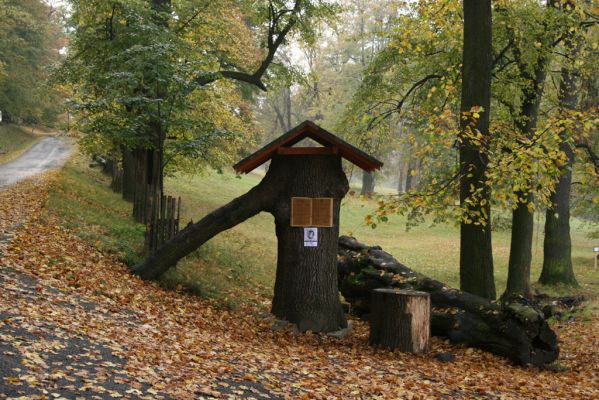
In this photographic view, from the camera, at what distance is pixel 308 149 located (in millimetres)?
10547

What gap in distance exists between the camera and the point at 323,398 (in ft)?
21.0

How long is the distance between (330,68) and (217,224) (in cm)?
4127

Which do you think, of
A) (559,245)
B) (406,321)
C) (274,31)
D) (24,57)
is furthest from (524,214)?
(24,57)

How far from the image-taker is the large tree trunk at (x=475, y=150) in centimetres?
1053

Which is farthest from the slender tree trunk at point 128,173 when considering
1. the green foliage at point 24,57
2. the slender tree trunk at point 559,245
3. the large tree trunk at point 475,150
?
the green foliage at point 24,57

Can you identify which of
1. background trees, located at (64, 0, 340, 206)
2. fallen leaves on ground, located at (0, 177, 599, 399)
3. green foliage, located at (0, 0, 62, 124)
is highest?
green foliage, located at (0, 0, 62, 124)

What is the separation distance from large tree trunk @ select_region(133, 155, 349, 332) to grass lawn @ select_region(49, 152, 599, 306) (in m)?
1.82

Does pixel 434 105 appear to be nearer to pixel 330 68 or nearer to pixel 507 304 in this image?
pixel 507 304

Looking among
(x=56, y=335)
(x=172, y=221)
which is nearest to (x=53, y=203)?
(x=172, y=221)

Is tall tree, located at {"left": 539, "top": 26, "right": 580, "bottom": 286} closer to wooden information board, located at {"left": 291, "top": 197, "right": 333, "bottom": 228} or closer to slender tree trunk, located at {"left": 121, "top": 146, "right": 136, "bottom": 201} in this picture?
wooden information board, located at {"left": 291, "top": 197, "right": 333, "bottom": 228}

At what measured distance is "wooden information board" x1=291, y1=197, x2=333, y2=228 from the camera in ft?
34.7

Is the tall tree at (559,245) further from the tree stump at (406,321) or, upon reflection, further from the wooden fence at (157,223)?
the wooden fence at (157,223)

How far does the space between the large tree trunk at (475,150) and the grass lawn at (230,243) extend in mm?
2608

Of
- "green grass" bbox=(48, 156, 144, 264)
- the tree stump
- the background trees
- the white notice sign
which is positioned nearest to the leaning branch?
the background trees
